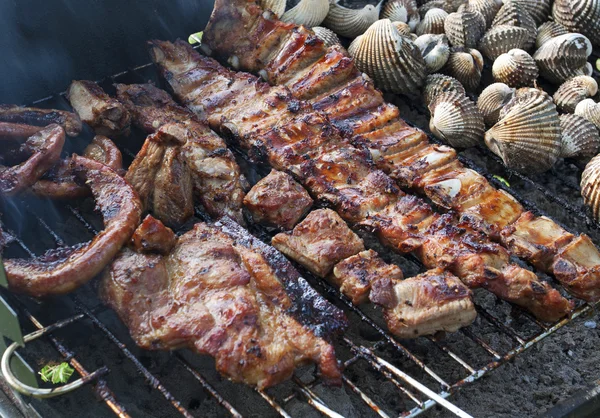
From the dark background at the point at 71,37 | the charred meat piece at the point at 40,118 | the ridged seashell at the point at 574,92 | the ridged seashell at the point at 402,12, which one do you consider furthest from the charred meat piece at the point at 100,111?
the ridged seashell at the point at 574,92

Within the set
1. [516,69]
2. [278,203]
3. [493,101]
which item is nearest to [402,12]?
[516,69]

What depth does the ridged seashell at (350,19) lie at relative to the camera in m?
5.62

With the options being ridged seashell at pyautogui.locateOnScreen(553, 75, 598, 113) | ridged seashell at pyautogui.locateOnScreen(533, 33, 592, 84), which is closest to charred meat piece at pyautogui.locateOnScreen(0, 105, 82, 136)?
ridged seashell at pyautogui.locateOnScreen(553, 75, 598, 113)

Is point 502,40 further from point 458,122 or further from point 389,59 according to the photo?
point 458,122

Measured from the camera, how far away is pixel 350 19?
18.5 feet

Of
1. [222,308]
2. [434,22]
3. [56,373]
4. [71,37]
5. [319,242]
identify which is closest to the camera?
[222,308]

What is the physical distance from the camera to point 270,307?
10.1 ft

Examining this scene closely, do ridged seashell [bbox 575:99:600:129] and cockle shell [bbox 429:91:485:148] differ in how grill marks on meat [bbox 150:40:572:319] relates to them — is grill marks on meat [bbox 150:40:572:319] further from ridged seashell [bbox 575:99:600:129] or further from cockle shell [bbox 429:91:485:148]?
ridged seashell [bbox 575:99:600:129]

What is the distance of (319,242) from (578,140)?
225cm

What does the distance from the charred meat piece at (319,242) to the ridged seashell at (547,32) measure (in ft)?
10.4

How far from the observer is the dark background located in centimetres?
448

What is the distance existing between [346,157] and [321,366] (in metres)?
1.51

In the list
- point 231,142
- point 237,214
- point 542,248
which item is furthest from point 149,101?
point 542,248

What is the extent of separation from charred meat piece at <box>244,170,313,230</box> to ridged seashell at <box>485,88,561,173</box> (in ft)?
5.05
